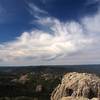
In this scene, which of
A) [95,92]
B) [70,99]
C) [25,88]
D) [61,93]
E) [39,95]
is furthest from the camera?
[25,88]

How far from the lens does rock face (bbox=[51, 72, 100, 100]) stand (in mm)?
35656

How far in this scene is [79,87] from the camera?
36594 mm

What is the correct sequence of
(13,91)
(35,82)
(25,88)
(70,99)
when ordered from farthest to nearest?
(35,82), (25,88), (13,91), (70,99)

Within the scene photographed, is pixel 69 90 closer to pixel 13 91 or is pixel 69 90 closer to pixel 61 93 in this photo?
pixel 61 93

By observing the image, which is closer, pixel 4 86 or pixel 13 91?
pixel 13 91

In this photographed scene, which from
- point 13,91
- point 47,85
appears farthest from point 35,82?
point 13,91

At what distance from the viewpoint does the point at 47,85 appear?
153 meters

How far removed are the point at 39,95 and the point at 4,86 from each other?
33.9 m

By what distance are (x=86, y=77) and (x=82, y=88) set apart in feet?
7.40

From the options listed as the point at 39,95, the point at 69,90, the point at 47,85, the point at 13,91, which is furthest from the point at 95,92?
the point at 47,85

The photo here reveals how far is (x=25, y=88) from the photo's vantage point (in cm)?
14862

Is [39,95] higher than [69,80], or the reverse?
[69,80]

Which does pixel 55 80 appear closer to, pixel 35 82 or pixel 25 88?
pixel 35 82

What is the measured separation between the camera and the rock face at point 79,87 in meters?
35.7
